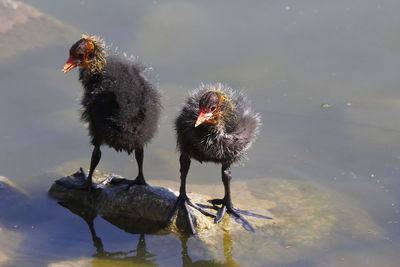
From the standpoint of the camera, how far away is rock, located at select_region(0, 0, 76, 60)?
28.5ft

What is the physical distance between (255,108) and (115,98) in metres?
2.74

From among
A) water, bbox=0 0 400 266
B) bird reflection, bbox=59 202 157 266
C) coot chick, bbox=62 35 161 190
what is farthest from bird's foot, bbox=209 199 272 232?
Answer: coot chick, bbox=62 35 161 190

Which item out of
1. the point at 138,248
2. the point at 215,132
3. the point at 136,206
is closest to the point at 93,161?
the point at 136,206

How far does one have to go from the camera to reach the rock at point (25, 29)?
28.5ft

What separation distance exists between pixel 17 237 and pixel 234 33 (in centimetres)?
461

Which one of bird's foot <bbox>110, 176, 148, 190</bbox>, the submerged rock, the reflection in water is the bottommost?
the reflection in water

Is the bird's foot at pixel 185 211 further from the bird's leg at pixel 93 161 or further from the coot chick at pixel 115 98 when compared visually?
the bird's leg at pixel 93 161

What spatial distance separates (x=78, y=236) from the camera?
18.2ft

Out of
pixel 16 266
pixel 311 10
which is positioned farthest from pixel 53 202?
pixel 311 10

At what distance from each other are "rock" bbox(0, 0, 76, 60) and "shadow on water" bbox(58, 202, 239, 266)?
3771mm

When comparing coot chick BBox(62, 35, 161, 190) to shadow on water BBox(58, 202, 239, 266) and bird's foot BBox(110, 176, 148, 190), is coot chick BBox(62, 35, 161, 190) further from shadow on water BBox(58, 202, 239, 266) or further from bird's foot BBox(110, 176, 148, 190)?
shadow on water BBox(58, 202, 239, 266)

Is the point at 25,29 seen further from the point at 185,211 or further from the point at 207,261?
the point at 207,261

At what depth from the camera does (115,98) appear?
17.4 feet

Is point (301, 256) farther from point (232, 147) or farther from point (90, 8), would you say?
point (90, 8)
